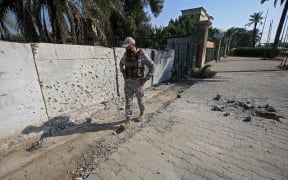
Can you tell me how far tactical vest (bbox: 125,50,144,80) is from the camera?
103 inches

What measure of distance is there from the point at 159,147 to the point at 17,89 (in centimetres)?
227

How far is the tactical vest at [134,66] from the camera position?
262 centimetres

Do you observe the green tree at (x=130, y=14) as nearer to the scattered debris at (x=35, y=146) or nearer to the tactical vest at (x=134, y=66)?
the tactical vest at (x=134, y=66)

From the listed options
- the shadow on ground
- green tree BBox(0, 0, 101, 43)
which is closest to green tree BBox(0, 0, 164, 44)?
green tree BBox(0, 0, 101, 43)

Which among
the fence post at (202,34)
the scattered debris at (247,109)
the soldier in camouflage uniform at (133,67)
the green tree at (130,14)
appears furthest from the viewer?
the green tree at (130,14)

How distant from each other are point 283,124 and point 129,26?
1131 cm

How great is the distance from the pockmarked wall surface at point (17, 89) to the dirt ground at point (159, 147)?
8.6 inches

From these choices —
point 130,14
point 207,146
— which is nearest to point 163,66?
point 207,146

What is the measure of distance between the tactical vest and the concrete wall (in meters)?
1.17

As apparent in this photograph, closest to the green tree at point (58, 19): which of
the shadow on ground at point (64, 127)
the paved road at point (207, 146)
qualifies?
the shadow on ground at point (64, 127)

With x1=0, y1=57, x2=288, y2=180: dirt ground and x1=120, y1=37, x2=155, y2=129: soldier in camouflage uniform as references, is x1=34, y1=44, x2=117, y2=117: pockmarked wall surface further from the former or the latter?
x1=120, y1=37, x2=155, y2=129: soldier in camouflage uniform

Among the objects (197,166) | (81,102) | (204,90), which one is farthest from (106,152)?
(204,90)

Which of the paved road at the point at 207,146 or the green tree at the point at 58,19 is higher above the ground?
the green tree at the point at 58,19

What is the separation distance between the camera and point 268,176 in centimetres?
173
